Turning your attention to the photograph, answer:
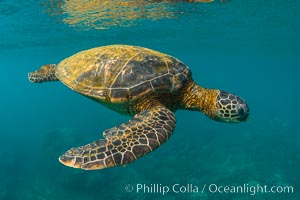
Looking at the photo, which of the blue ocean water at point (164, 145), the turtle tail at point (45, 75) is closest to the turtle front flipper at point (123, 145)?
the turtle tail at point (45, 75)

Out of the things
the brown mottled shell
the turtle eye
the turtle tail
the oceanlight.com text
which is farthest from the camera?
the oceanlight.com text

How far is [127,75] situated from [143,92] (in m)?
0.51

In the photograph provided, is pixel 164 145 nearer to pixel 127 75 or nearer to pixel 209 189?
pixel 209 189

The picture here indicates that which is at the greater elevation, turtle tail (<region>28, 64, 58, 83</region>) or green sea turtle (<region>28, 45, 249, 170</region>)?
green sea turtle (<region>28, 45, 249, 170</region>)

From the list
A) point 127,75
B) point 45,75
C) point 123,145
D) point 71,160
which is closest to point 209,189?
point 45,75

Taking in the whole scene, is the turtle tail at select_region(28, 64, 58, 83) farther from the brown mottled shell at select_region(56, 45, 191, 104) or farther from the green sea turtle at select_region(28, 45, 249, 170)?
the brown mottled shell at select_region(56, 45, 191, 104)

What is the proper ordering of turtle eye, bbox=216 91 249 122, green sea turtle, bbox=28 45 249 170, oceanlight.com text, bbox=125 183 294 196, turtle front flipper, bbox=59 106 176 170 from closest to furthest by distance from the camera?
1. turtle front flipper, bbox=59 106 176 170
2. green sea turtle, bbox=28 45 249 170
3. turtle eye, bbox=216 91 249 122
4. oceanlight.com text, bbox=125 183 294 196

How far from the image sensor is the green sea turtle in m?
4.75

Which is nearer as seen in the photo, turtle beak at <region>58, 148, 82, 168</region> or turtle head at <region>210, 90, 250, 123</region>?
turtle beak at <region>58, 148, 82, 168</region>

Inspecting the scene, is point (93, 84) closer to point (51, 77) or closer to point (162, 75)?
point (162, 75)

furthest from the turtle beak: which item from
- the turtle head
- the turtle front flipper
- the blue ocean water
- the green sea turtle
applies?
the blue ocean water

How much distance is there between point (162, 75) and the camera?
18.6 feet

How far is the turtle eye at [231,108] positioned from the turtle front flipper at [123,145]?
1124 mm

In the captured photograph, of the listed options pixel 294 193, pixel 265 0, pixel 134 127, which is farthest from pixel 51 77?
pixel 294 193
